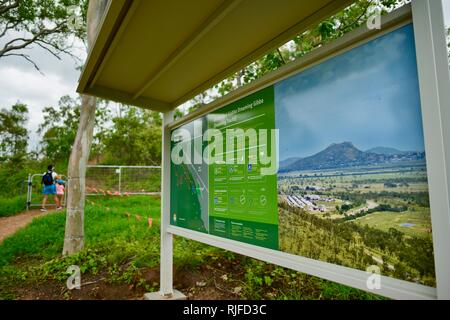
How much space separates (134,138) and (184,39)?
637 inches

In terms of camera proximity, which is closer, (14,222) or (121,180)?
(14,222)

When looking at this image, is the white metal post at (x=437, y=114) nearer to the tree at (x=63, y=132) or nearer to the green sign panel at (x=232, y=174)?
the green sign panel at (x=232, y=174)

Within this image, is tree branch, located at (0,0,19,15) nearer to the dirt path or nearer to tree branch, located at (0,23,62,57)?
tree branch, located at (0,23,62,57)

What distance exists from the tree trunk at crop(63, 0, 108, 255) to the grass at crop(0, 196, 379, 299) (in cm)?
34

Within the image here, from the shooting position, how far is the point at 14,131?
66.6ft

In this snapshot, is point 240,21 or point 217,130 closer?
A: point 240,21

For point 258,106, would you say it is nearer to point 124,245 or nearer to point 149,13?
point 149,13

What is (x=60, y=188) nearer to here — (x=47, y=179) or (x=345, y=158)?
(x=47, y=179)

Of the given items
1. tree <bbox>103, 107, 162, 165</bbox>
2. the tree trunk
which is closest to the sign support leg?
the tree trunk

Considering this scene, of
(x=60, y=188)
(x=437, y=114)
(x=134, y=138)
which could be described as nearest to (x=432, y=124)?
(x=437, y=114)

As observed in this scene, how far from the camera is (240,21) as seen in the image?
2.13 m

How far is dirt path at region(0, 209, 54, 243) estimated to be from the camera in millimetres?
7781

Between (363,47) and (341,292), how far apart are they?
111 inches

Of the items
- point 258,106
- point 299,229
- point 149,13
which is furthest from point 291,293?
point 149,13
